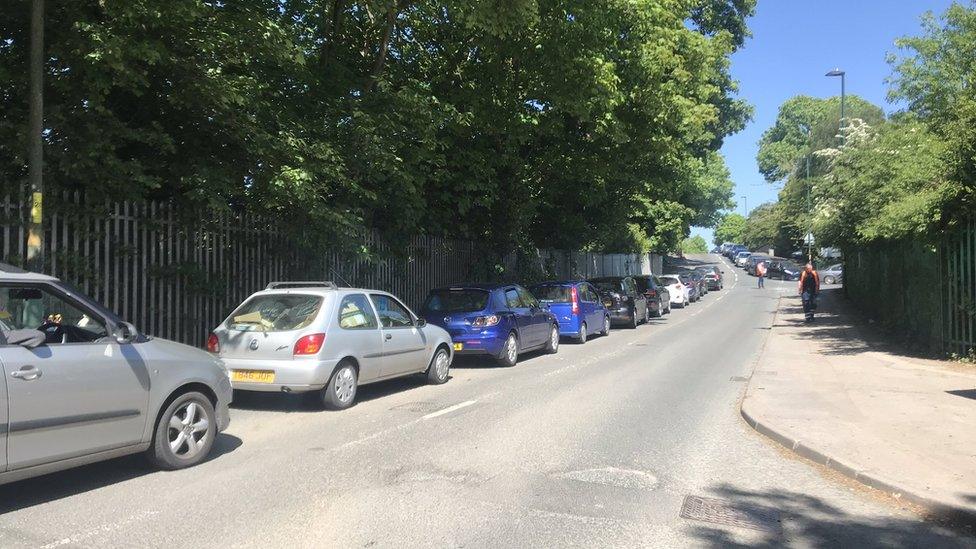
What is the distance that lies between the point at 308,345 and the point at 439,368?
2975 mm

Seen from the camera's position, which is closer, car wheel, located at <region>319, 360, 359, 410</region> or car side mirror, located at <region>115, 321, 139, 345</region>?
car side mirror, located at <region>115, 321, 139, 345</region>

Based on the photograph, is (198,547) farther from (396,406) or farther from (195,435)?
(396,406)

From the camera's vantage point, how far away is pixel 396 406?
9.09 metres

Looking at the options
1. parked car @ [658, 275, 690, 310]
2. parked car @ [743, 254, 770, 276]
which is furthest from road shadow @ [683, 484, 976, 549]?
parked car @ [743, 254, 770, 276]

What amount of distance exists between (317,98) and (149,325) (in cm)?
482

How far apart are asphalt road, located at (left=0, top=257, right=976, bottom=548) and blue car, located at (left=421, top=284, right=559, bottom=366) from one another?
3.24 meters

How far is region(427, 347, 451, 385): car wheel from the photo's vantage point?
35.3 feet

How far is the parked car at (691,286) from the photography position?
121 feet

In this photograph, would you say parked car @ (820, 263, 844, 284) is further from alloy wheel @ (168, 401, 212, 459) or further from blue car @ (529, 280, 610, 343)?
alloy wheel @ (168, 401, 212, 459)

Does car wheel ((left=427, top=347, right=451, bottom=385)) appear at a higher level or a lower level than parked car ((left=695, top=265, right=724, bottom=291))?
lower

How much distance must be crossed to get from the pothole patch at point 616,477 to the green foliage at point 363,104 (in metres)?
6.00

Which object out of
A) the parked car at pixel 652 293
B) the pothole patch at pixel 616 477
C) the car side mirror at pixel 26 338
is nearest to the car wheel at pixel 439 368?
the pothole patch at pixel 616 477

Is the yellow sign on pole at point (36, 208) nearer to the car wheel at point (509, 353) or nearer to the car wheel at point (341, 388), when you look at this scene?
the car wheel at point (341, 388)

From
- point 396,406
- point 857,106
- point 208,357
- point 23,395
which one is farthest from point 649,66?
point 857,106
